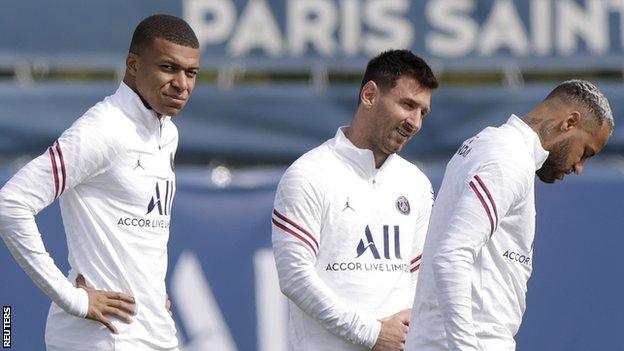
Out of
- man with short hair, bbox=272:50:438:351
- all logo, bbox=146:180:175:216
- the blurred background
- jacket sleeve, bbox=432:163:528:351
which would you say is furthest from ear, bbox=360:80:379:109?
the blurred background

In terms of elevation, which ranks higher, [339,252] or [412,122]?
[412,122]

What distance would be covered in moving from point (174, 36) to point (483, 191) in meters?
1.31

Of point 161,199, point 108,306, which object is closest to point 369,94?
point 161,199

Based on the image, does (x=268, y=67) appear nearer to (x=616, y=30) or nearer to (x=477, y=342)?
(x=616, y=30)

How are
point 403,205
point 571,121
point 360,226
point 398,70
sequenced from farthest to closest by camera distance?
point 398,70 → point 403,205 → point 360,226 → point 571,121

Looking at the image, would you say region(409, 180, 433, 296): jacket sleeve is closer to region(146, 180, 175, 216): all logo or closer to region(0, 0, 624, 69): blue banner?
region(146, 180, 175, 216): all logo

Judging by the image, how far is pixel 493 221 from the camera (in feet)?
12.3

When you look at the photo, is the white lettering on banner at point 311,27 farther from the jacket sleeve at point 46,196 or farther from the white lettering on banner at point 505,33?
the jacket sleeve at point 46,196

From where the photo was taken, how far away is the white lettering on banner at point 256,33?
6812 millimetres

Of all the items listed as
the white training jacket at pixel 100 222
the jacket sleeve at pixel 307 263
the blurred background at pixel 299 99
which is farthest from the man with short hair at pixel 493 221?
the blurred background at pixel 299 99

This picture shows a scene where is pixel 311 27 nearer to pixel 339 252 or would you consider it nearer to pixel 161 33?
pixel 161 33

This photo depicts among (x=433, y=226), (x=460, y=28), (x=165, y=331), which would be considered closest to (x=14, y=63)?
(x=460, y=28)

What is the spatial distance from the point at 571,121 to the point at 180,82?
1306 mm

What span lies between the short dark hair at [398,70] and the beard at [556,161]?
2.38ft
